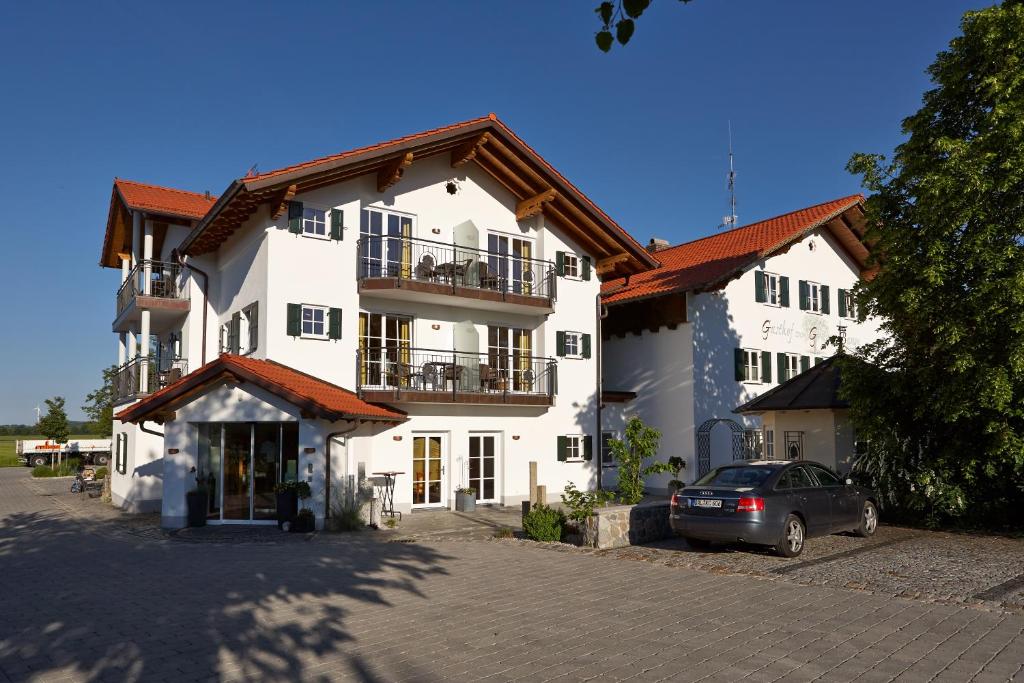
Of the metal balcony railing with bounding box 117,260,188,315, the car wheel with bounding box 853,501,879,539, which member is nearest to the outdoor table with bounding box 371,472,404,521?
the metal balcony railing with bounding box 117,260,188,315

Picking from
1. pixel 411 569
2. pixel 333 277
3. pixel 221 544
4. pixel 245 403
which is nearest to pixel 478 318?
pixel 333 277

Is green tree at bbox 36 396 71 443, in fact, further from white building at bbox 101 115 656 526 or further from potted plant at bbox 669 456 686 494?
potted plant at bbox 669 456 686 494

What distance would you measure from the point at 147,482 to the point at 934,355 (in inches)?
760

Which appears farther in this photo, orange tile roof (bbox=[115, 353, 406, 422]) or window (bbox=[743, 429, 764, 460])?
window (bbox=[743, 429, 764, 460])

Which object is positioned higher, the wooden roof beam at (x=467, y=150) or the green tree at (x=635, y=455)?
the wooden roof beam at (x=467, y=150)

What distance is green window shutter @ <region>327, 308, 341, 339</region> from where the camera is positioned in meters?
19.2

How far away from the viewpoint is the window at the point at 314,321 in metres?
18.9

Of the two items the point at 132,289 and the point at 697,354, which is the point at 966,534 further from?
the point at 132,289

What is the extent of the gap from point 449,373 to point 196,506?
6.82m

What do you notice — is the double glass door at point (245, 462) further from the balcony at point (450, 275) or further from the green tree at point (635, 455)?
the green tree at point (635, 455)

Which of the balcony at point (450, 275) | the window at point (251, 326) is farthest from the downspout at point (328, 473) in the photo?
the balcony at point (450, 275)

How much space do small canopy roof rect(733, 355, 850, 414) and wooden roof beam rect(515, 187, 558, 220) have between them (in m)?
7.99

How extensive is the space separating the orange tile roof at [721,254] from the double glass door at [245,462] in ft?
43.8

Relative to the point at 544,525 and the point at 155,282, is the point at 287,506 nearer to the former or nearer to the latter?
the point at 544,525
